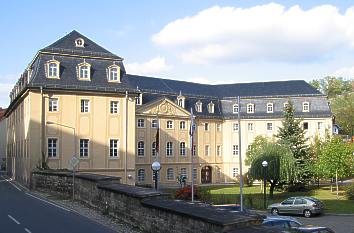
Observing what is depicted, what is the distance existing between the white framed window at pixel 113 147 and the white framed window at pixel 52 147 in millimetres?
5400

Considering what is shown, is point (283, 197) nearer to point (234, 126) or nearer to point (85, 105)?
point (85, 105)

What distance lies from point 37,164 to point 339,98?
67.9 meters

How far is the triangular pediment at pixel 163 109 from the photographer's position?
200ft

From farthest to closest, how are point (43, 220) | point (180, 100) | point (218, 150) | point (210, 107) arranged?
1. point (218, 150)
2. point (210, 107)
3. point (180, 100)
4. point (43, 220)

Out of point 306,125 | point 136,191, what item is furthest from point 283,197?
point 136,191

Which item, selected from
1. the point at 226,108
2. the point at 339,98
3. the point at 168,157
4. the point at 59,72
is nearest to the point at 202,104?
the point at 226,108

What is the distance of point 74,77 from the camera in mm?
45406

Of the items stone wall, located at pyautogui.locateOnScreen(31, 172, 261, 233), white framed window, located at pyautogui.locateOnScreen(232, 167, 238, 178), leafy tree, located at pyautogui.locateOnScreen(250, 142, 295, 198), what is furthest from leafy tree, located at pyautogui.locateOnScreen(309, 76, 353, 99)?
stone wall, located at pyautogui.locateOnScreen(31, 172, 261, 233)

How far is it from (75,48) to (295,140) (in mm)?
23807

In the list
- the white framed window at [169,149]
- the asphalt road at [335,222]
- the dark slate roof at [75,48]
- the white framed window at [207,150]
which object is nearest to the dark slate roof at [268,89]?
the white framed window at [207,150]

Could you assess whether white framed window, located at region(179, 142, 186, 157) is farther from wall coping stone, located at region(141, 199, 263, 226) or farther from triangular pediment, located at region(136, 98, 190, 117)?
wall coping stone, located at region(141, 199, 263, 226)

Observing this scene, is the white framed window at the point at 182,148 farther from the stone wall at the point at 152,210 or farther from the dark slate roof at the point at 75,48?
the stone wall at the point at 152,210

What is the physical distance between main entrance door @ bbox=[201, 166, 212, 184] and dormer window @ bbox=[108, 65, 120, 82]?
2616 cm

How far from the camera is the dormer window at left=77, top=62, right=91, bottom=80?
45719 mm
